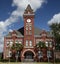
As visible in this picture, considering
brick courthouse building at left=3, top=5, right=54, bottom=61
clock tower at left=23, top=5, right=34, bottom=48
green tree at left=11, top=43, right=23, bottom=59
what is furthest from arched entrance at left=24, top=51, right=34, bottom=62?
clock tower at left=23, top=5, right=34, bottom=48

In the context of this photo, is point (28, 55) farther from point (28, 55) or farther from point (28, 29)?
point (28, 29)

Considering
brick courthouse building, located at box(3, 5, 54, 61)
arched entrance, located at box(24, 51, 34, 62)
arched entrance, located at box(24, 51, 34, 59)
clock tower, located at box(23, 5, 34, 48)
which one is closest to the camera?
brick courthouse building, located at box(3, 5, 54, 61)

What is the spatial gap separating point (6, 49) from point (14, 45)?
12.9 ft

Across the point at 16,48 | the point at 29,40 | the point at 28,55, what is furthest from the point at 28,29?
the point at 28,55

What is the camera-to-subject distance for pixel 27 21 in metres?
92.4

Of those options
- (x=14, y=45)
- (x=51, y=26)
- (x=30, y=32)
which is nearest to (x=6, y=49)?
(x=14, y=45)

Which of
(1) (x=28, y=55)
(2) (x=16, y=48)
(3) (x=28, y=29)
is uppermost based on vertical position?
(3) (x=28, y=29)

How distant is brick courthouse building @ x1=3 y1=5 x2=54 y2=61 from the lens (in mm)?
91188

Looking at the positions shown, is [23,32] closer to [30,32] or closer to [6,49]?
[30,32]

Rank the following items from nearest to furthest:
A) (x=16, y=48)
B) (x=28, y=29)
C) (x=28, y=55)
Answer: (x=16, y=48) → (x=28, y=29) → (x=28, y=55)

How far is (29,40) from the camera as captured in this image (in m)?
91.9

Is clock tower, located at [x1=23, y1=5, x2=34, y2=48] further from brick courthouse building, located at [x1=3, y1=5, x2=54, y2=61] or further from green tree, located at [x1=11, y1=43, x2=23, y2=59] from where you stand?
green tree, located at [x1=11, y1=43, x2=23, y2=59]

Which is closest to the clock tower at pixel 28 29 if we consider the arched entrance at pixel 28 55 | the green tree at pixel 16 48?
the green tree at pixel 16 48

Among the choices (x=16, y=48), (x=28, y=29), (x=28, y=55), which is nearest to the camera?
(x=16, y=48)
